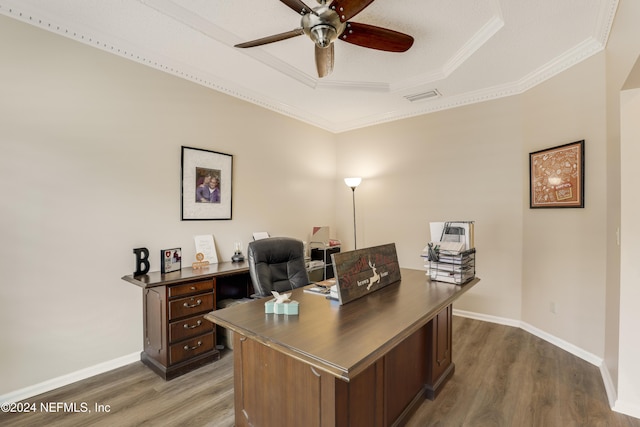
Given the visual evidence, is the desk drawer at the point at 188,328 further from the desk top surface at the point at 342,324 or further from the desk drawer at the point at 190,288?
the desk top surface at the point at 342,324

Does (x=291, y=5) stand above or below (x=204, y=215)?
above

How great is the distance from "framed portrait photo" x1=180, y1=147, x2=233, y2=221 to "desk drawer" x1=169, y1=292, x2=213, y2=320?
2.77 feet

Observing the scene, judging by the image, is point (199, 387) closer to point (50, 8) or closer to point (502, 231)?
point (50, 8)

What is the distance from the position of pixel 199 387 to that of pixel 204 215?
160 cm

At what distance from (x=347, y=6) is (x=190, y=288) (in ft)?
7.69

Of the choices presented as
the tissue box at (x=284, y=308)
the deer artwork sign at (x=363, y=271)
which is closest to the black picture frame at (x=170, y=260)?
the tissue box at (x=284, y=308)

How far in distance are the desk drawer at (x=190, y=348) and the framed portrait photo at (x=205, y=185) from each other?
1153 millimetres

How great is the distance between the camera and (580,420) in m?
1.86

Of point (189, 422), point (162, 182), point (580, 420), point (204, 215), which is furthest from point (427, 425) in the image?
point (162, 182)

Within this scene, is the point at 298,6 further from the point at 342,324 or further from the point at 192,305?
the point at 192,305

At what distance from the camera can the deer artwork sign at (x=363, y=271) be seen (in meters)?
1.64

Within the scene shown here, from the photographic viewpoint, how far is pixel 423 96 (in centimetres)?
367

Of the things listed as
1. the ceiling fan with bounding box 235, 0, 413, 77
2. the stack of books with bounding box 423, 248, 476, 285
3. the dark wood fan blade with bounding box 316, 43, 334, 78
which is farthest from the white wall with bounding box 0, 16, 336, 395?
the stack of books with bounding box 423, 248, 476, 285

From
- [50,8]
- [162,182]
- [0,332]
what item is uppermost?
[50,8]
